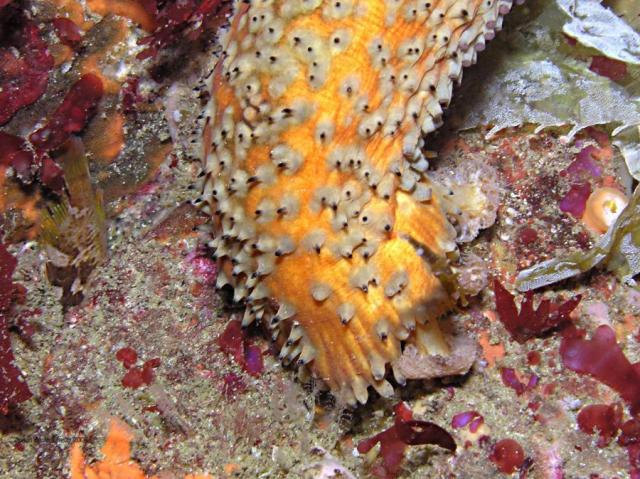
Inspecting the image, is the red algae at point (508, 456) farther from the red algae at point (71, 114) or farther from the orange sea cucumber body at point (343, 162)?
the red algae at point (71, 114)

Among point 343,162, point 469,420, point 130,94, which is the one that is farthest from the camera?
point 130,94

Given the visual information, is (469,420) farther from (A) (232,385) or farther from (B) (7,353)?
(B) (7,353)

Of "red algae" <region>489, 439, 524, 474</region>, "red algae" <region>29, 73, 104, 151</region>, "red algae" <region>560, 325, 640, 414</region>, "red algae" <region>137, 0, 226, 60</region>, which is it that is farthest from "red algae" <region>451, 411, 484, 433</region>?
"red algae" <region>29, 73, 104, 151</region>

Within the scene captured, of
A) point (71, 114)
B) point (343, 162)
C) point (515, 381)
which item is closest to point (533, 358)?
point (515, 381)

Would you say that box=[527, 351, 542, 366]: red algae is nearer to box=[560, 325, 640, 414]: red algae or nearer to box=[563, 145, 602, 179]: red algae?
box=[560, 325, 640, 414]: red algae

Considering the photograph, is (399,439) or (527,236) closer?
(399,439)

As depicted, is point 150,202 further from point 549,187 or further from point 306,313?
point 549,187
